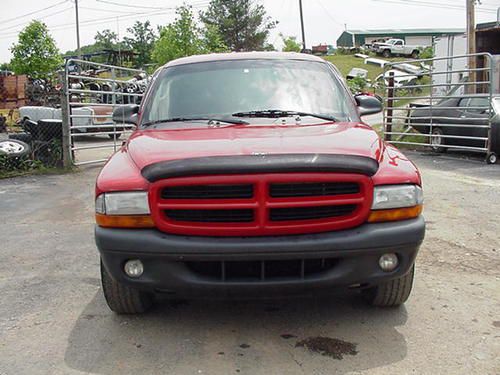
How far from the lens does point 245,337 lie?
11.0 ft

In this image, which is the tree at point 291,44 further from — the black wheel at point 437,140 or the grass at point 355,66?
the black wheel at point 437,140

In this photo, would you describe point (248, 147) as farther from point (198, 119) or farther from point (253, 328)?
point (253, 328)

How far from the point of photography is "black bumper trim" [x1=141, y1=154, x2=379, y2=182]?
9.71 ft

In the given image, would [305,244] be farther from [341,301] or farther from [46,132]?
[46,132]

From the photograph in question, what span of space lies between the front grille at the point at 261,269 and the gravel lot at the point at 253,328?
0.45 metres

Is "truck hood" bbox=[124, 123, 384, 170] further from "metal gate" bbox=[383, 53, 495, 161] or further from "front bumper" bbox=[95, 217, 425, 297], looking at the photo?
"metal gate" bbox=[383, 53, 495, 161]

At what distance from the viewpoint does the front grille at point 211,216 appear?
9.97ft

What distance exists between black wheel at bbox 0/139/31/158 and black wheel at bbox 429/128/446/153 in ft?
28.6

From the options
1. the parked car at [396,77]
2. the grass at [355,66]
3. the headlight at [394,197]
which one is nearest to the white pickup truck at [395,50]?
the grass at [355,66]

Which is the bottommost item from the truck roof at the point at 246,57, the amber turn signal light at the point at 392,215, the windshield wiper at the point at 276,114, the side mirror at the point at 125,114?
the amber turn signal light at the point at 392,215

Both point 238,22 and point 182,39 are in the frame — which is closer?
point 182,39

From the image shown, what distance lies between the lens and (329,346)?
3188mm

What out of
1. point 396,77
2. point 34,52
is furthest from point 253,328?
point 34,52

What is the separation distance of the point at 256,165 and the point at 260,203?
21 cm
